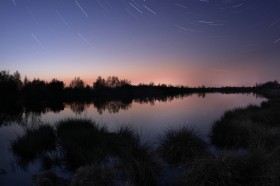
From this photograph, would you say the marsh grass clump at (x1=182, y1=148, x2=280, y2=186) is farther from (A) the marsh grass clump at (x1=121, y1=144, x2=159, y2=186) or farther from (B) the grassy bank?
(A) the marsh grass clump at (x1=121, y1=144, x2=159, y2=186)

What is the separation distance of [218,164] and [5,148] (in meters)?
12.5

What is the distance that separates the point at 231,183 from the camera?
666cm

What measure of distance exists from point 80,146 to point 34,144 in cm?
312

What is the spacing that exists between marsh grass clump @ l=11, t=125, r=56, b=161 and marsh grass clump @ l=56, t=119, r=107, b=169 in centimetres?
71

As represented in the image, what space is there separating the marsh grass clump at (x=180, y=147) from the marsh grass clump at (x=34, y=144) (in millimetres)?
6132

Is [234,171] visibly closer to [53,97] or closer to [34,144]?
[34,144]

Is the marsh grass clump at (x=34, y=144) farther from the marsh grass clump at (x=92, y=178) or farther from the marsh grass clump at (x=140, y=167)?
the marsh grass clump at (x=140, y=167)

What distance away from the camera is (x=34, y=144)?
14422mm

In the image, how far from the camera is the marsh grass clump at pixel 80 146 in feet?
36.8

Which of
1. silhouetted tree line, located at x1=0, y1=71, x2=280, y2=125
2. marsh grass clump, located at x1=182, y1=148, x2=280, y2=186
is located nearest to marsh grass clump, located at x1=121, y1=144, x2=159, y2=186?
marsh grass clump, located at x1=182, y1=148, x2=280, y2=186

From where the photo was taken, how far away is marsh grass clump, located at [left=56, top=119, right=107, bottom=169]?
11.2 metres

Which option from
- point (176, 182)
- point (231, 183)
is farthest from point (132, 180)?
point (231, 183)

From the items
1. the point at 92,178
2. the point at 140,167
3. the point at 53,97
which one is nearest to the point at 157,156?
the point at 140,167

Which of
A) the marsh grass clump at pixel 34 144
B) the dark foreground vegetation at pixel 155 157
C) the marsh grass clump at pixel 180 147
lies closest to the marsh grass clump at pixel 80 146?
the dark foreground vegetation at pixel 155 157
